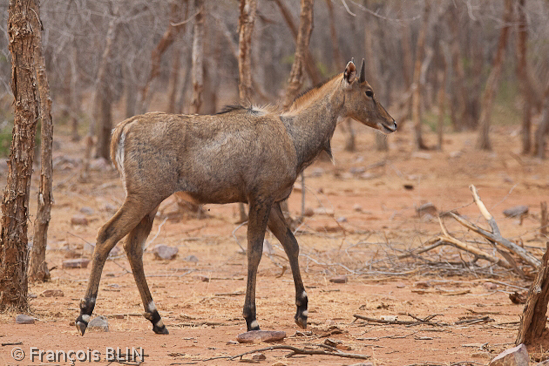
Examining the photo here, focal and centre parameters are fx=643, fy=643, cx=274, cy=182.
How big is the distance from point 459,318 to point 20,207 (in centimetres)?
417

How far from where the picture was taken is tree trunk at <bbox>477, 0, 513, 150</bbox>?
680 inches

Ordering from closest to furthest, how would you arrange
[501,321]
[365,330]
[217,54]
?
[365,330] < [501,321] < [217,54]

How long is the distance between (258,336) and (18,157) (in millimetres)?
2706

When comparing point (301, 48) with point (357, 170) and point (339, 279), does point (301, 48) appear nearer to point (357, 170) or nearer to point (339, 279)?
point (339, 279)

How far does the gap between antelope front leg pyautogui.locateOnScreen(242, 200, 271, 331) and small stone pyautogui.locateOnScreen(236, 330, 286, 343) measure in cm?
41

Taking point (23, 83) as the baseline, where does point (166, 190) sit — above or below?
below

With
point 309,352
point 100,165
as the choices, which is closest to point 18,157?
point 309,352

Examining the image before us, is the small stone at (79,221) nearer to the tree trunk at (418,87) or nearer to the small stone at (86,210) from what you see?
the small stone at (86,210)

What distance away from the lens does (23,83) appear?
5723mm

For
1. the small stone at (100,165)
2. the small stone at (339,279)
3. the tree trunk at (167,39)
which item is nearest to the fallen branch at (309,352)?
the small stone at (339,279)

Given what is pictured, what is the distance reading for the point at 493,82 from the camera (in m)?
18.5

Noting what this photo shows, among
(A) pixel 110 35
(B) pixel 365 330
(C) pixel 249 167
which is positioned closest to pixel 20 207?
(C) pixel 249 167

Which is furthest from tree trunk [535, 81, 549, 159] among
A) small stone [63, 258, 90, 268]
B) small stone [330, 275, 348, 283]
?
small stone [63, 258, 90, 268]

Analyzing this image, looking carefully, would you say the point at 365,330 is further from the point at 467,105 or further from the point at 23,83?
the point at 467,105
